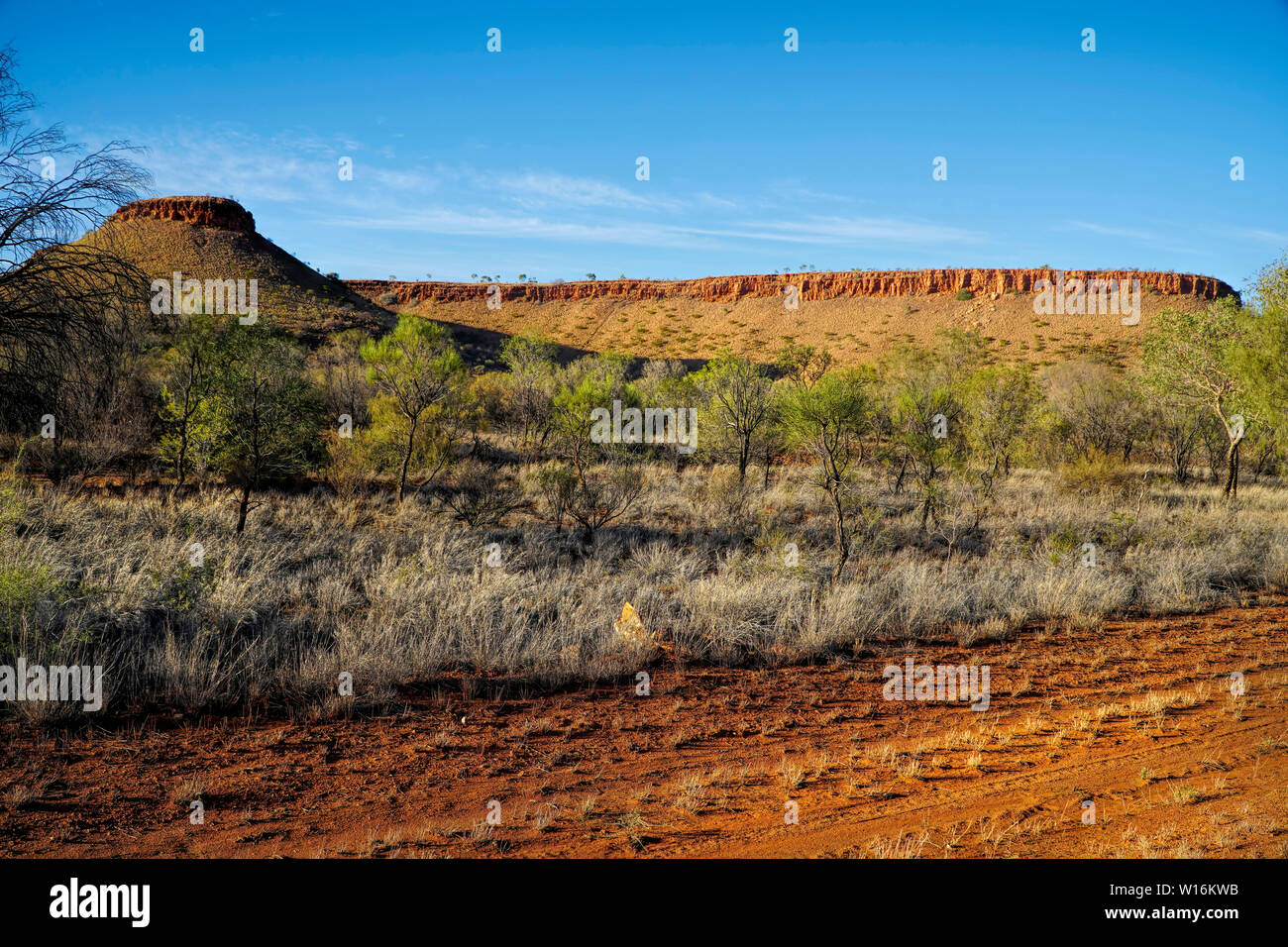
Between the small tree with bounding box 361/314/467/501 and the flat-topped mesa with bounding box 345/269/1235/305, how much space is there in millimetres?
62674

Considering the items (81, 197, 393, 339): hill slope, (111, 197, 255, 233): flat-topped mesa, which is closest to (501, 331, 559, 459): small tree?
(81, 197, 393, 339): hill slope

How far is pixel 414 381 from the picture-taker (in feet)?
50.7

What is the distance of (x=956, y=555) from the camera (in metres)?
12.6

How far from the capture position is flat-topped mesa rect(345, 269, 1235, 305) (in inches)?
2714

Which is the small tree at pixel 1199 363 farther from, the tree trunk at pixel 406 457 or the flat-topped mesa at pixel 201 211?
the flat-topped mesa at pixel 201 211

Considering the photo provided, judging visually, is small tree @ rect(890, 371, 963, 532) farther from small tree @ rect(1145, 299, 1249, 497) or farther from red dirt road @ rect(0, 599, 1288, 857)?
red dirt road @ rect(0, 599, 1288, 857)

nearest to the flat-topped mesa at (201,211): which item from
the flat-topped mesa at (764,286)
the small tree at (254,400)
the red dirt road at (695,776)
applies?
the flat-topped mesa at (764,286)

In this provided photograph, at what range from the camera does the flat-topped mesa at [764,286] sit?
68.9 metres

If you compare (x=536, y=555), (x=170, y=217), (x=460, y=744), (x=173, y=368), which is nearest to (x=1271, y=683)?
(x=460, y=744)

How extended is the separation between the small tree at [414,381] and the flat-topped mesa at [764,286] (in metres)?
62.7

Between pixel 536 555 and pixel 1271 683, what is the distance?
980 centimetres

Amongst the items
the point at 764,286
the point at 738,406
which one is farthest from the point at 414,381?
the point at 764,286

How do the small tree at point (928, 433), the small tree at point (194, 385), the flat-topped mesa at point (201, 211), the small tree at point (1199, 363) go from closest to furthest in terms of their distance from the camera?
the small tree at point (194, 385) < the small tree at point (928, 433) < the small tree at point (1199, 363) < the flat-topped mesa at point (201, 211)
